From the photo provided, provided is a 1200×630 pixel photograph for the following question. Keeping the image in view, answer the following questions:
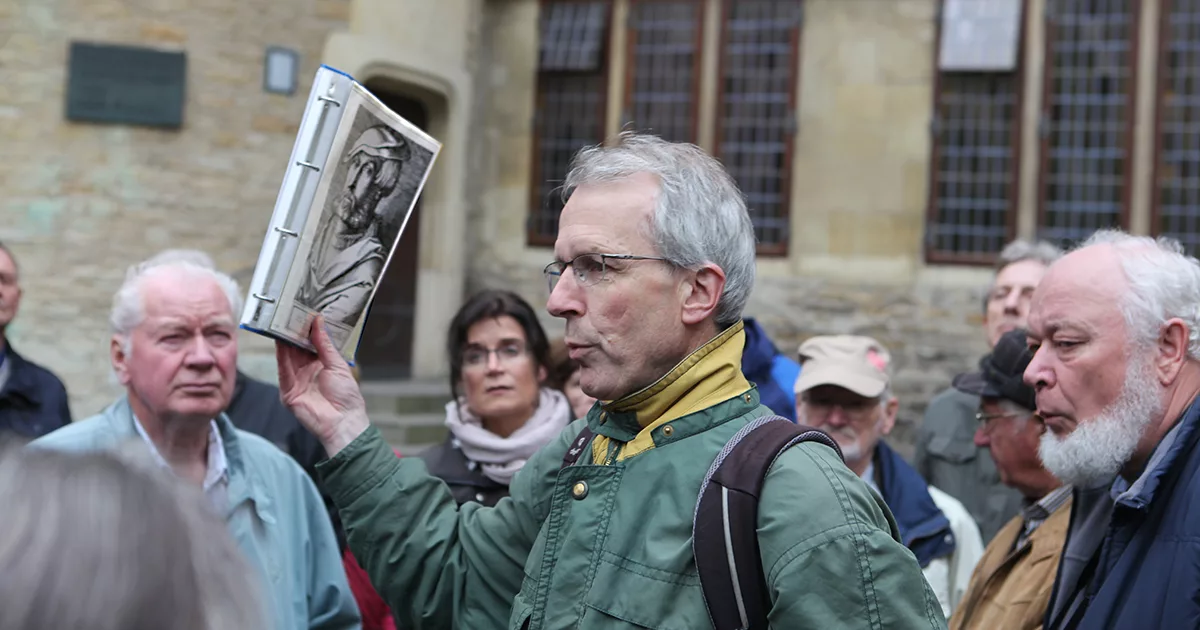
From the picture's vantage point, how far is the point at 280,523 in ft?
11.3

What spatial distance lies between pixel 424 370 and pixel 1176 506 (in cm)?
932

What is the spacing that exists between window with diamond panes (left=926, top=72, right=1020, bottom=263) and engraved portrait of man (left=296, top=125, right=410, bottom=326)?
8836 mm

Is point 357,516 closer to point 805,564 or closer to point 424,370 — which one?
point 805,564

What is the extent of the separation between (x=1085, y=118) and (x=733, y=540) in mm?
9707

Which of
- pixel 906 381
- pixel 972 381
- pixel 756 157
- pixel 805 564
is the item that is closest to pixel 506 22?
pixel 756 157

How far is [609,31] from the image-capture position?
11742 mm

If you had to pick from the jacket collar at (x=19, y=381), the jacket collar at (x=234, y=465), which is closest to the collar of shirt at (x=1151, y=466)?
the jacket collar at (x=234, y=465)

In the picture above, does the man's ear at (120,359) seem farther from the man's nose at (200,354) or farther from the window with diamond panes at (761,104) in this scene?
the window with diamond panes at (761,104)

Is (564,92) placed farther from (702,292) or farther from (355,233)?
(702,292)

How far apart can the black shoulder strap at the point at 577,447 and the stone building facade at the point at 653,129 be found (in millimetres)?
7657

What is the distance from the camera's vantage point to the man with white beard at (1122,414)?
8.61ft

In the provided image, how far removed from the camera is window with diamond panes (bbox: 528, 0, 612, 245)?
11.6 meters

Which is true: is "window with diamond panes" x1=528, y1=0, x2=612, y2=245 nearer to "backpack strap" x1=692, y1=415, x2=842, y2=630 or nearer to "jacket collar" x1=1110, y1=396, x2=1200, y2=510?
"jacket collar" x1=1110, y1=396, x2=1200, y2=510

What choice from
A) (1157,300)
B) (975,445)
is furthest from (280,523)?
(975,445)
